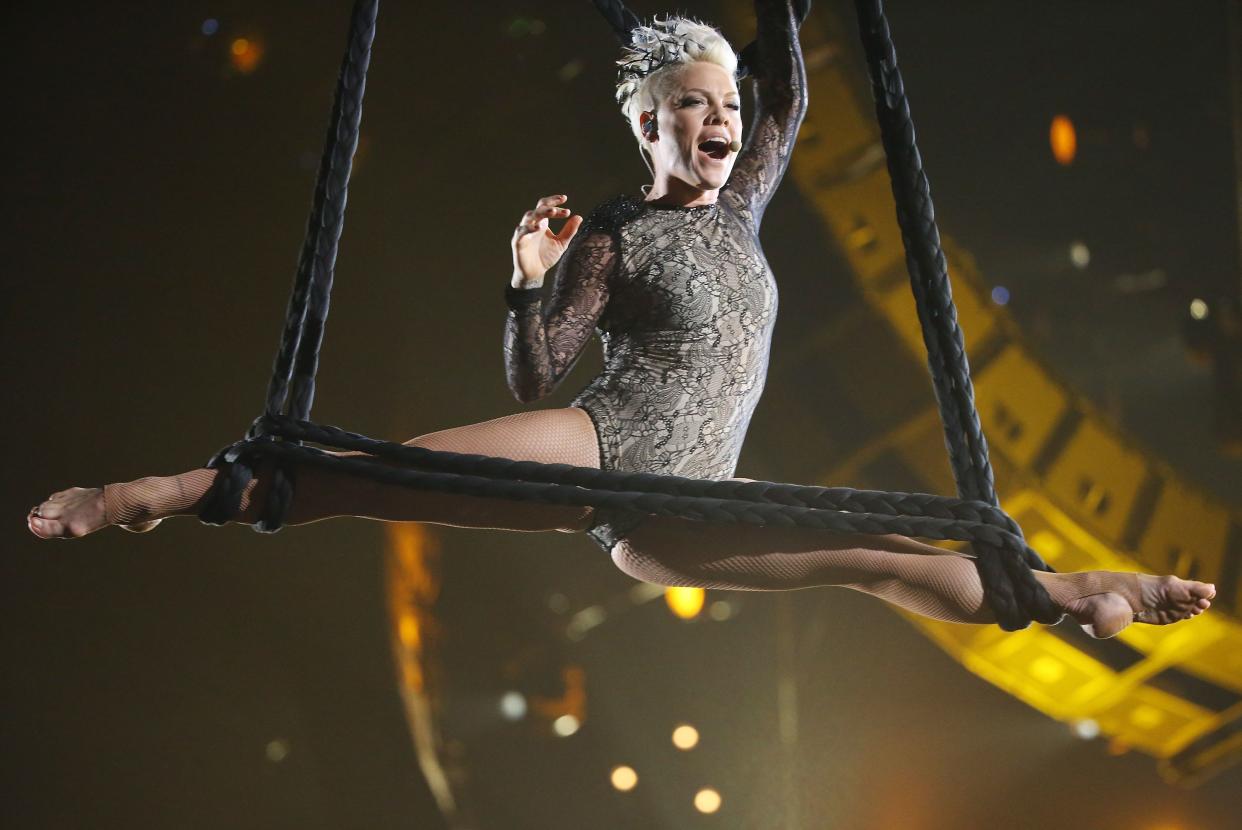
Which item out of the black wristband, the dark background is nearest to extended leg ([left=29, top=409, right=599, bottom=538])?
the black wristband

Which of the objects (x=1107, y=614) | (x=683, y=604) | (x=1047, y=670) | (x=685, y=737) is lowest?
(x=685, y=737)

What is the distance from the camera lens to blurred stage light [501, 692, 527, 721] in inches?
94.1

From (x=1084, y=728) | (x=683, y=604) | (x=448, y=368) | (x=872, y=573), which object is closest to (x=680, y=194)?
(x=872, y=573)

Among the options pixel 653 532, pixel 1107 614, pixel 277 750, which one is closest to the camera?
pixel 1107 614

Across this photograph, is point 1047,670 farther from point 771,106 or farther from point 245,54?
point 245,54

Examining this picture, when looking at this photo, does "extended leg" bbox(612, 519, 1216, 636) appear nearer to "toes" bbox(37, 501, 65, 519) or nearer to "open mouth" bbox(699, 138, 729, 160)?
"open mouth" bbox(699, 138, 729, 160)

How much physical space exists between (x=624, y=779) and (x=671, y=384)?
1.55m

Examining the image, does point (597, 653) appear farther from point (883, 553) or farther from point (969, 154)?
point (883, 553)

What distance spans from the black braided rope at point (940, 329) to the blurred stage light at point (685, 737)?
5.20 feet

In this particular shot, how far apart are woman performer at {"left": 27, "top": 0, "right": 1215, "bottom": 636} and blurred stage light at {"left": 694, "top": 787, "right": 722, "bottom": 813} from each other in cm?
149

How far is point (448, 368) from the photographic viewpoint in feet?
8.04

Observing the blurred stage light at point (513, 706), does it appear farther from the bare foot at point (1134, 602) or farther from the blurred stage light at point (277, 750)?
the bare foot at point (1134, 602)

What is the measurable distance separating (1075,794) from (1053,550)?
19.6 inches

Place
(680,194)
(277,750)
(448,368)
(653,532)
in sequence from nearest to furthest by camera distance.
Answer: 1. (653,532)
2. (680,194)
3. (277,750)
4. (448,368)
